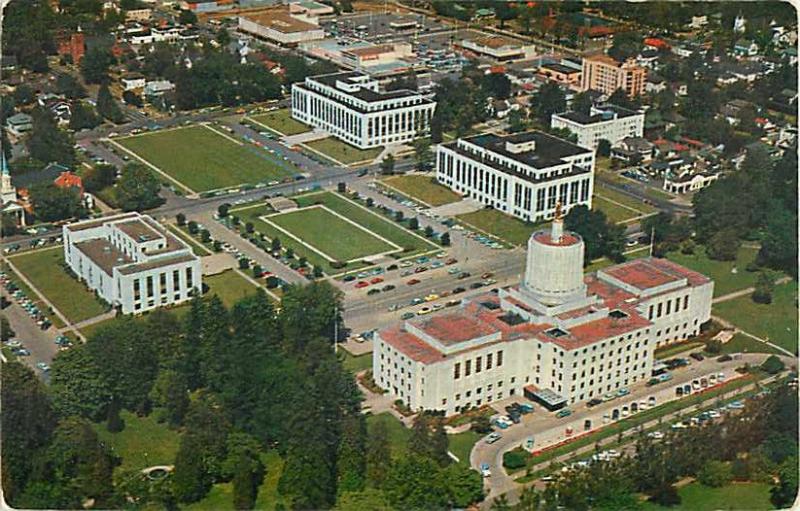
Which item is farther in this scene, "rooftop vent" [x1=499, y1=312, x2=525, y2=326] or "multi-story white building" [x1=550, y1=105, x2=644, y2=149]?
"multi-story white building" [x1=550, y1=105, x2=644, y2=149]

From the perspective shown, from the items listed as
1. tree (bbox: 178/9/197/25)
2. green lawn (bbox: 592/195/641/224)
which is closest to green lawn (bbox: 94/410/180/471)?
green lawn (bbox: 592/195/641/224)

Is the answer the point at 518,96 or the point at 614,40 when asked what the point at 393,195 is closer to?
the point at 518,96

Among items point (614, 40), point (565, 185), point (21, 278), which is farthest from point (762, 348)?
point (614, 40)

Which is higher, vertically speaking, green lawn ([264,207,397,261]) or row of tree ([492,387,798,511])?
row of tree ([492,387,798,511])

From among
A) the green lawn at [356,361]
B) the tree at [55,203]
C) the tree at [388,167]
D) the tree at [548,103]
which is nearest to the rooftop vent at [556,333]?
the green lawn at [356,361]

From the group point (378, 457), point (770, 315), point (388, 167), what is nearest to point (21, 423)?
point (378, 457)

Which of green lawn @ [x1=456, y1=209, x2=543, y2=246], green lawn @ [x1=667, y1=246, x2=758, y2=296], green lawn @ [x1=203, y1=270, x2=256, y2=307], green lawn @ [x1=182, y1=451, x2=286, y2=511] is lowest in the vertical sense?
green lawn @ [x1=456, y1=209, x2=543, y2=246]

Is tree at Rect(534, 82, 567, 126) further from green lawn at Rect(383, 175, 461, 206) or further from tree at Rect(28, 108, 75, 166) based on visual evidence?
tree at Rect(28, 108, 75, 166)

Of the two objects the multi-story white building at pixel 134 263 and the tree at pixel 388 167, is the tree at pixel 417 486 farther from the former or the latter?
the tree at pixel 388 167
